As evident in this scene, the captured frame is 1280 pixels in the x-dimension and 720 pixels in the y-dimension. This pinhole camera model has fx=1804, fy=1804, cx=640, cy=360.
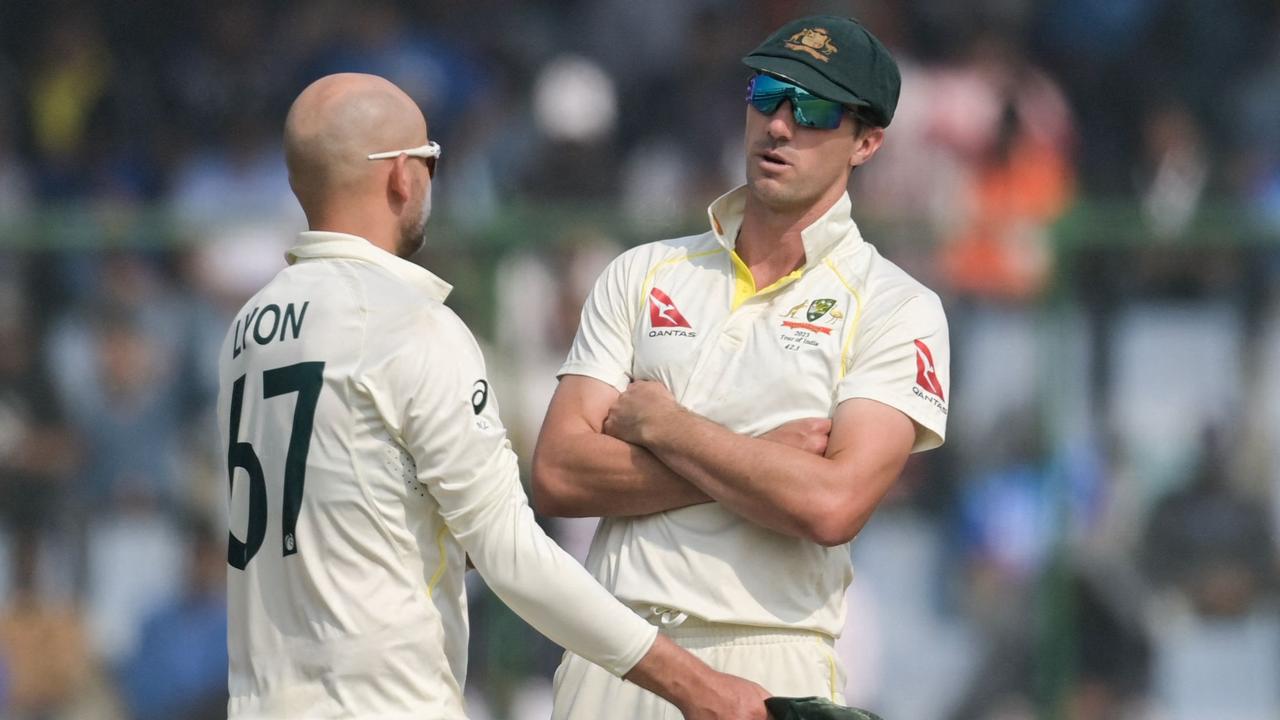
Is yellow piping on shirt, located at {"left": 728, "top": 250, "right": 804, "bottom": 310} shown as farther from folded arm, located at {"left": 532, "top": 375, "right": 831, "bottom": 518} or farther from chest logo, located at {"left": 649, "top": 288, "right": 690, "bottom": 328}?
folded arm, located at {"left": 532, "top": 375, "right": 831, "bottom": 518}

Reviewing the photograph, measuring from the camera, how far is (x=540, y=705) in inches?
304

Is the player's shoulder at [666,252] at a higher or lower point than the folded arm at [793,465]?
higher

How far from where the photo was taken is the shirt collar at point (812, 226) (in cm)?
426

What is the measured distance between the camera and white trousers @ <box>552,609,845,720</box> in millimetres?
4039

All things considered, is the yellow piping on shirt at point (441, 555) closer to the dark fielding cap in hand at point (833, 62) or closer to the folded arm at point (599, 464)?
the folded arm at point (599, 464)

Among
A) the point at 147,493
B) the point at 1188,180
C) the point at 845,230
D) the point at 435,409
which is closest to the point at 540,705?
the point at 147,493

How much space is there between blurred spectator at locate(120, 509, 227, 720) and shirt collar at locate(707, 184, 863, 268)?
4119 mm

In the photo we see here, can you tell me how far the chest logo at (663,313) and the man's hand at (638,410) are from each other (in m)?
0.15

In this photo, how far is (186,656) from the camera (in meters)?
7.85

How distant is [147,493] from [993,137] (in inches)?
214

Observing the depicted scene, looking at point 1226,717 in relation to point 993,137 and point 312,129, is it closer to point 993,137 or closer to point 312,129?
point 993,137

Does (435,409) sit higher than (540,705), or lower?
higher

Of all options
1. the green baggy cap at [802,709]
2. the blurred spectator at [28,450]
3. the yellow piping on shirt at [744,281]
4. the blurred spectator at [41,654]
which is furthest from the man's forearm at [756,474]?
the blurred spectator at [28,450]

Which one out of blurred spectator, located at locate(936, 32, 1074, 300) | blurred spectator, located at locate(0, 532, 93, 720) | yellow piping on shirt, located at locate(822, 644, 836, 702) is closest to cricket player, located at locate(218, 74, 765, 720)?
yellow piping on shirt, located at locate(822, 644, 836, 702)
